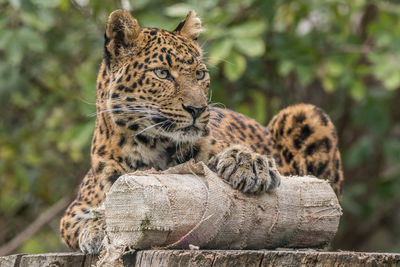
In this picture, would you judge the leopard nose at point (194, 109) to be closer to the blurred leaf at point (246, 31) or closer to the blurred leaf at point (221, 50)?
the blurred leaf at point (221, 50)

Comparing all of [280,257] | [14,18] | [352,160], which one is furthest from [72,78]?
[280,257]

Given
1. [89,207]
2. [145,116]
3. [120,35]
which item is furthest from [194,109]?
[89,207]

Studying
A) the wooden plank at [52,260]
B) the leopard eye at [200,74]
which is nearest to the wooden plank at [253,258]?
the wooden plank at [52,260]

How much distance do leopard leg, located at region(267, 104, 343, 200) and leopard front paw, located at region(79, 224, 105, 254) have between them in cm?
255

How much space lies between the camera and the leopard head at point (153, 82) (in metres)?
5.14

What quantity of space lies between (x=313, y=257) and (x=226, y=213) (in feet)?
2.06

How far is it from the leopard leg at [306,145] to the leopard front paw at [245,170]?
2.07 m

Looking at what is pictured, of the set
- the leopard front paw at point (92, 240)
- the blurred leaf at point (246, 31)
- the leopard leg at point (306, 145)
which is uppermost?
the blurred leaf at point (246, 31)

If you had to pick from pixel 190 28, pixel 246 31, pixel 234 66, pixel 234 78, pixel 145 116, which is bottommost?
pixel 145 116

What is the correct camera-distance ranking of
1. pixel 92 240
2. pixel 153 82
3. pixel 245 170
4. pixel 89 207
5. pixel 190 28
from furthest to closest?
pixel 190 28 < pixel 89 207 < pixel 153 82 < pixel 92 240 < pixel 245 170

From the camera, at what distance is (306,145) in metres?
7.14

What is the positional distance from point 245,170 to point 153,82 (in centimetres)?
107

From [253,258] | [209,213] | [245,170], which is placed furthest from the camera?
[245,170]

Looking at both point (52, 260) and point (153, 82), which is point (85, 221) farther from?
point (153, 82)
